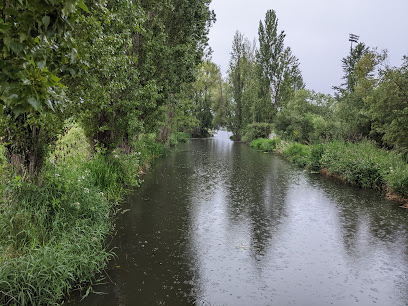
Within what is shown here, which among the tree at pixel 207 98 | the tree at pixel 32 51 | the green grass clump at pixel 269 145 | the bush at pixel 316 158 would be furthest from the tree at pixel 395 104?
the tree at pixel 207 98

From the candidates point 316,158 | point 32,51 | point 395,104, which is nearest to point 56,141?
point 32,51

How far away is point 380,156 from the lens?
13305mm

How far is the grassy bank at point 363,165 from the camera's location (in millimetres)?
10836

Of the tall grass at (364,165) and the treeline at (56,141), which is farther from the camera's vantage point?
the tall grass at (364,165)

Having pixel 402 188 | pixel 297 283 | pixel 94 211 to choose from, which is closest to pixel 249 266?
pixel 297 283

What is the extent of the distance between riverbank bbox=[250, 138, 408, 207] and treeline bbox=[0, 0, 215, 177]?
8797 mm

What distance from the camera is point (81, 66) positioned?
266cm

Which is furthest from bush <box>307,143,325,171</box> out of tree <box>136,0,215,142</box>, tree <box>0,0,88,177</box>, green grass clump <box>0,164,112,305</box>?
tree <box>0,0,88,177</box>

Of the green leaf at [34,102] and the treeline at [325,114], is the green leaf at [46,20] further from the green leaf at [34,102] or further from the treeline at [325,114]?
the treeline at [325,114]

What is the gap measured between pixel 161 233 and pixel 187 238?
0.68 meters

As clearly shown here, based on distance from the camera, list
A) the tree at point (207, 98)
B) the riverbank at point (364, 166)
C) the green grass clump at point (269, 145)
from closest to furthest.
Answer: the riverbank at point (364, 166) → the green grass clump at point (269, 145) → the tree at point (207, 98)

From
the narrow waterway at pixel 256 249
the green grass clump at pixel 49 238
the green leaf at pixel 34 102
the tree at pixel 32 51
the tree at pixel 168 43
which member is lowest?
the narrow waterway at pixel 256 249

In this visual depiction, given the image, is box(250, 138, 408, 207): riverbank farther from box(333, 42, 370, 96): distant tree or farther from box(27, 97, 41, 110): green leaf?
box(333, 42, 370, 96): distant tree

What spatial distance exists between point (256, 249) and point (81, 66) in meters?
5.25
